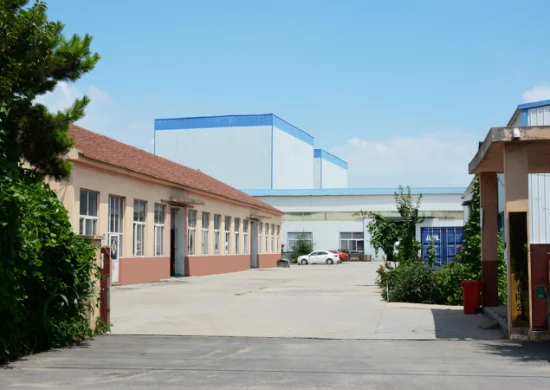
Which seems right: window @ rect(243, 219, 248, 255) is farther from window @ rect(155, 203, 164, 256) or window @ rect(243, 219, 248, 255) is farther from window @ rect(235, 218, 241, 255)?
window @ rect(155, 203, 164, 256)

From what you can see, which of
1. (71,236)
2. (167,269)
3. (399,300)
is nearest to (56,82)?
(71,236)

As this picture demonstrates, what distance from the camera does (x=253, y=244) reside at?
48.6 metres

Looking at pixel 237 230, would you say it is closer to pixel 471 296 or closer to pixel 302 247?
pixel 302 247

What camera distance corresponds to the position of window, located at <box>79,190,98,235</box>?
77.0 feet

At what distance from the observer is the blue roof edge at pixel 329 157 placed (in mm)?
83688

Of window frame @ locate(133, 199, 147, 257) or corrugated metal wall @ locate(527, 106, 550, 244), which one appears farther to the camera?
window frame @ locate(133, 199, 147, 257)

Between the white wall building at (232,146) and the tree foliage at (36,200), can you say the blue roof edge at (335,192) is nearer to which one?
the white wall building at (232,146)

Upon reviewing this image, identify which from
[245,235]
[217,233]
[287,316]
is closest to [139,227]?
[217,233]

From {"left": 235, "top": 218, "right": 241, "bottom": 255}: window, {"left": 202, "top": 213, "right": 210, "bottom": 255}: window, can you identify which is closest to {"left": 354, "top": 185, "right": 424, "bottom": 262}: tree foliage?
{"left": 202, "top": 213, "right": 210, "bottom": 255}: window

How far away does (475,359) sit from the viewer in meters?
9.63

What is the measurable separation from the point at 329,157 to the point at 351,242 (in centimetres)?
2256

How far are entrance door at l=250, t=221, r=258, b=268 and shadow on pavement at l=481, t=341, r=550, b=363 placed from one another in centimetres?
3744

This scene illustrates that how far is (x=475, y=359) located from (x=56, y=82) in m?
7.97

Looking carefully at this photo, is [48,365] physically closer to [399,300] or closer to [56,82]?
[56,82]
